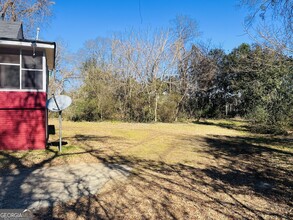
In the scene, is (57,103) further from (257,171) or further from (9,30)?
(257,171)

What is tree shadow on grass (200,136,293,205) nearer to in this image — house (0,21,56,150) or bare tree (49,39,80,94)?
house (0,21,56,150)

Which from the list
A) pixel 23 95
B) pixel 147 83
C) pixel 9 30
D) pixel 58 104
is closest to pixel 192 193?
pixel 58 104

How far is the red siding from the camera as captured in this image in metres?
8.27

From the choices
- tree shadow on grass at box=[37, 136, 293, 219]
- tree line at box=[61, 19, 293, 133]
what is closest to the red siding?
tree shadow on grass at box=[37, 136, 293, 219]

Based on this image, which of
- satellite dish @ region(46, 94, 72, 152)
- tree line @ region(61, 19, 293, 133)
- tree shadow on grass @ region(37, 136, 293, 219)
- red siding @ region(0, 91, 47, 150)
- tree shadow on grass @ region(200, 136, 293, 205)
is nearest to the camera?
tree shadow on grass @ region(37, 136, 293, 219)

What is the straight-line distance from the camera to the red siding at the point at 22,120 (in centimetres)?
827

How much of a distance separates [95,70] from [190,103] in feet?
34.4

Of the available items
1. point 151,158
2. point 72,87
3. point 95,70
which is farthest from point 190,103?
point 151,158

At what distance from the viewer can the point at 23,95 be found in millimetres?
8422

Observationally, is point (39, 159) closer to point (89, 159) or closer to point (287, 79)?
point (89, 159)

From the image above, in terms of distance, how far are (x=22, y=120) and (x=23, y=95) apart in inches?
33.6

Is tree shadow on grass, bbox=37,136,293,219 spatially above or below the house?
below

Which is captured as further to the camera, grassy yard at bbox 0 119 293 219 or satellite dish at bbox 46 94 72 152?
satellite dish at bbox 46 94 72 152

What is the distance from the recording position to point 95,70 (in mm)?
23641
